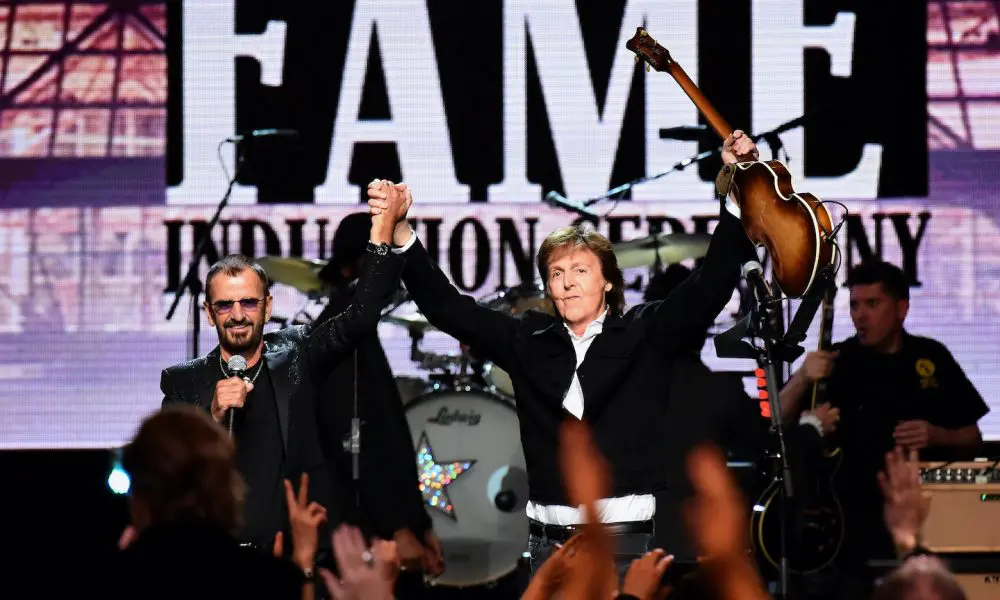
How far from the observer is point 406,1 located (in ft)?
25.5

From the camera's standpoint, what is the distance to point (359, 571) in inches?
95.1

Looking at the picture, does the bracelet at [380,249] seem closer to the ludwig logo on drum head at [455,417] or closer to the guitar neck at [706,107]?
the guitar neck at [706,107]

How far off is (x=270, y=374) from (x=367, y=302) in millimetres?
412

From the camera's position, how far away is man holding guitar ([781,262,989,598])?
6348 millimetres

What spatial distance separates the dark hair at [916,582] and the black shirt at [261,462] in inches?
83.4

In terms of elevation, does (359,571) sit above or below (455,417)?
above

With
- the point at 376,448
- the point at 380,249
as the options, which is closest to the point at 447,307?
the point at 380,249

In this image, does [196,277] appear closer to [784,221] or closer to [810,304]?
[810,304]

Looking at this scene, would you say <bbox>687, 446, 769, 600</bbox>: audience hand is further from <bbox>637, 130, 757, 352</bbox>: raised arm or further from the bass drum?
the bass drum

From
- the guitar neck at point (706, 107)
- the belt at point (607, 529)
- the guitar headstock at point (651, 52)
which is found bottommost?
the belt at point (607, 529)

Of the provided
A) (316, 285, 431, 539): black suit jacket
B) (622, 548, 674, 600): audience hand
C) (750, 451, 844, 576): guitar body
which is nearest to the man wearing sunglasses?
(316, 285, 431, 539): black suit jacket

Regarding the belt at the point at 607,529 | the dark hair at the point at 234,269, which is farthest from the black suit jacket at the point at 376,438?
the belt at the point at 607,529

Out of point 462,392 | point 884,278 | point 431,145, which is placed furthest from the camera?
point 431,145

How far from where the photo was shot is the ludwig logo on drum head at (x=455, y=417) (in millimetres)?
7352
